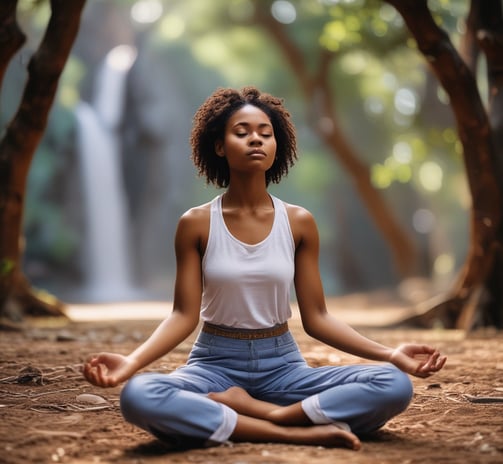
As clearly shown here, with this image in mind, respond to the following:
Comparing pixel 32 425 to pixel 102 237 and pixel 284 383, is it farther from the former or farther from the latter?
pixel 102 237

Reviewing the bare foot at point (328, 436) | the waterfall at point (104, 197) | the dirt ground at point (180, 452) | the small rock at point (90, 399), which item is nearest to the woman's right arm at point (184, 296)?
the dirt ground at point (180, 452)

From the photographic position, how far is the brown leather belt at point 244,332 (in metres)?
3.32

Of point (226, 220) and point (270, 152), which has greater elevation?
point (270, 152)

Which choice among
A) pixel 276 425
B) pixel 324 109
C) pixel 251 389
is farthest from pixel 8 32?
pixel 324 109

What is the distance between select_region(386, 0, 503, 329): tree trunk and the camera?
714 centimetres

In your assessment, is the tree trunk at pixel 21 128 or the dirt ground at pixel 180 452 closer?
the dirt ground at pixel 180 452

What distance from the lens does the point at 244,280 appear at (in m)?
3.29

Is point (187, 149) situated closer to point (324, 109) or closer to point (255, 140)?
point (324, 109)

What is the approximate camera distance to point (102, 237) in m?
23.5

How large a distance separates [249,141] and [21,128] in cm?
485

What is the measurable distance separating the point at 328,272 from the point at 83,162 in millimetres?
11165

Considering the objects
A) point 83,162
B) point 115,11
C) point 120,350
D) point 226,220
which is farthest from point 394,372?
point 115,11

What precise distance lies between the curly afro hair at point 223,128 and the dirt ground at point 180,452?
1162 millimetres

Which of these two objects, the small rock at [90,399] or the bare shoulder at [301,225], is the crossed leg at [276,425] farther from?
the small rock at [90,399]
